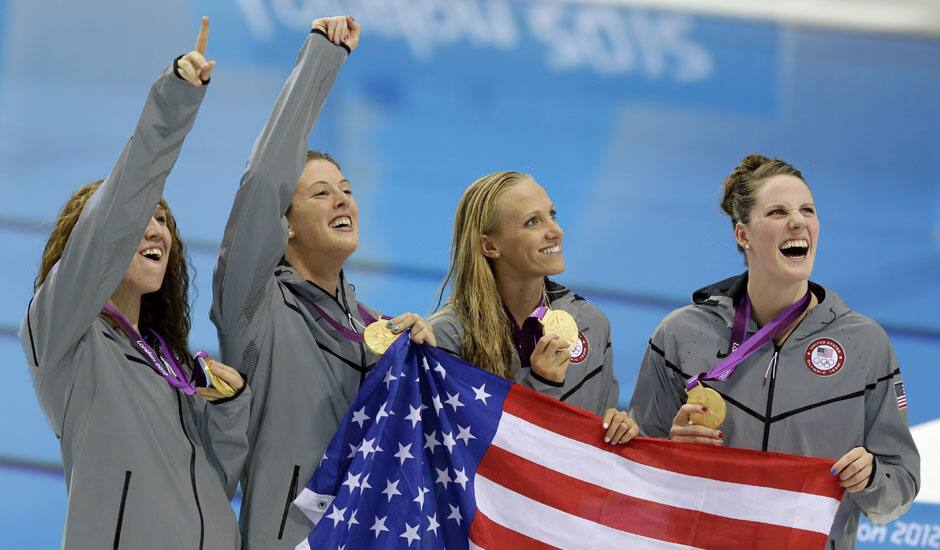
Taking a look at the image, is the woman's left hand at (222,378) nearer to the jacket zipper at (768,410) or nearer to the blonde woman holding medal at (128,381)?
the blonde woman holding medal at (128,381)

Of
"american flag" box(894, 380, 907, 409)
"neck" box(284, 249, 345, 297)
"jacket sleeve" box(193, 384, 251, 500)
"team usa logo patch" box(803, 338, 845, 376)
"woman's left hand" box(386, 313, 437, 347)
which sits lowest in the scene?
"jacket sleeve" box(193, 384, 251, 500)

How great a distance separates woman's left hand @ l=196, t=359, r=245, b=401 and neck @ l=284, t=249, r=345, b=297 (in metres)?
0.45

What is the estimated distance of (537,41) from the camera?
7934mm

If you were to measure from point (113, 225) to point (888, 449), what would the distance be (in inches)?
75.9

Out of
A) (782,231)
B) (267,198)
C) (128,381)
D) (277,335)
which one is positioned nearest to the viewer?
(128,381)

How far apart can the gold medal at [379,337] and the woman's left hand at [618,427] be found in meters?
0.57

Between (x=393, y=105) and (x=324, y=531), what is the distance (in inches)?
198

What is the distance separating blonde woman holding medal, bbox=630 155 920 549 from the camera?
305 centimetres

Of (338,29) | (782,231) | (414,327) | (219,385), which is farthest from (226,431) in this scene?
(782,231)

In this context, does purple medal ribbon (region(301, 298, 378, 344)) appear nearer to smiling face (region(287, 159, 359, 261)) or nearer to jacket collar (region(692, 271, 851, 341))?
smiling face (region(287, 159, 359, 261))

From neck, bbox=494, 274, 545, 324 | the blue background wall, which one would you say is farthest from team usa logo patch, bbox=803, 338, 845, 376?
the blue background wall

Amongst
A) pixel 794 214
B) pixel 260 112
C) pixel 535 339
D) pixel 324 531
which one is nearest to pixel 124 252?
pixel 324 531

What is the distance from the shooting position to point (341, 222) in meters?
3.22

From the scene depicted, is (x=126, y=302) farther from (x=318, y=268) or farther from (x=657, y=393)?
(x=657, y=393)
